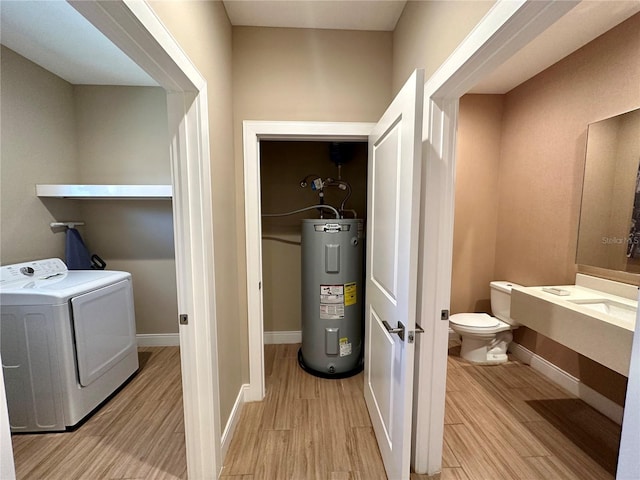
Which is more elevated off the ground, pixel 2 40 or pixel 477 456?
pixel 2 40

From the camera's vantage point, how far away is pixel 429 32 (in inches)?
49.0

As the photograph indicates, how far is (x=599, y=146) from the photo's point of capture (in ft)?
5.88

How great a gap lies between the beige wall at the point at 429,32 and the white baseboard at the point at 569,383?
7.86ft

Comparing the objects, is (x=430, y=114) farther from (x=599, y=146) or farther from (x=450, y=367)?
(x=450, y=367)

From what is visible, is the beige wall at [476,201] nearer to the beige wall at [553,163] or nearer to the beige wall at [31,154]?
the beige wall at [553,163]

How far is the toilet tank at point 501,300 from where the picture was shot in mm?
2395

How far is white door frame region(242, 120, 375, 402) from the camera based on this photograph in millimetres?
1733

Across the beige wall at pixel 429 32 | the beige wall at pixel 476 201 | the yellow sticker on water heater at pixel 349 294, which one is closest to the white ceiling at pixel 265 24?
the beige wall at pixel 429 32

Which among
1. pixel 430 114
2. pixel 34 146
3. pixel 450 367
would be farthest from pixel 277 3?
pixel 450 367

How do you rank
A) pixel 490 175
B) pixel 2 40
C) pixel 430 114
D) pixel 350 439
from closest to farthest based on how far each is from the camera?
pixel 430 114
pixel 350 439
pixel 2 40
pixel 490 175

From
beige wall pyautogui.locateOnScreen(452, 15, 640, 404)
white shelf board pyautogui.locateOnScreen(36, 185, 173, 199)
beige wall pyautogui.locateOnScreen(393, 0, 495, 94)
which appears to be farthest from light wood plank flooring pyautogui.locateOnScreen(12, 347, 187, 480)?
beige wall pyautogui.locateOnScreen(452, 15, 640, 404)

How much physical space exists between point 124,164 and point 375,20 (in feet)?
7.88

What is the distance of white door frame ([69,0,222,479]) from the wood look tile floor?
33cm

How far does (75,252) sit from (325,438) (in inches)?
97.3
